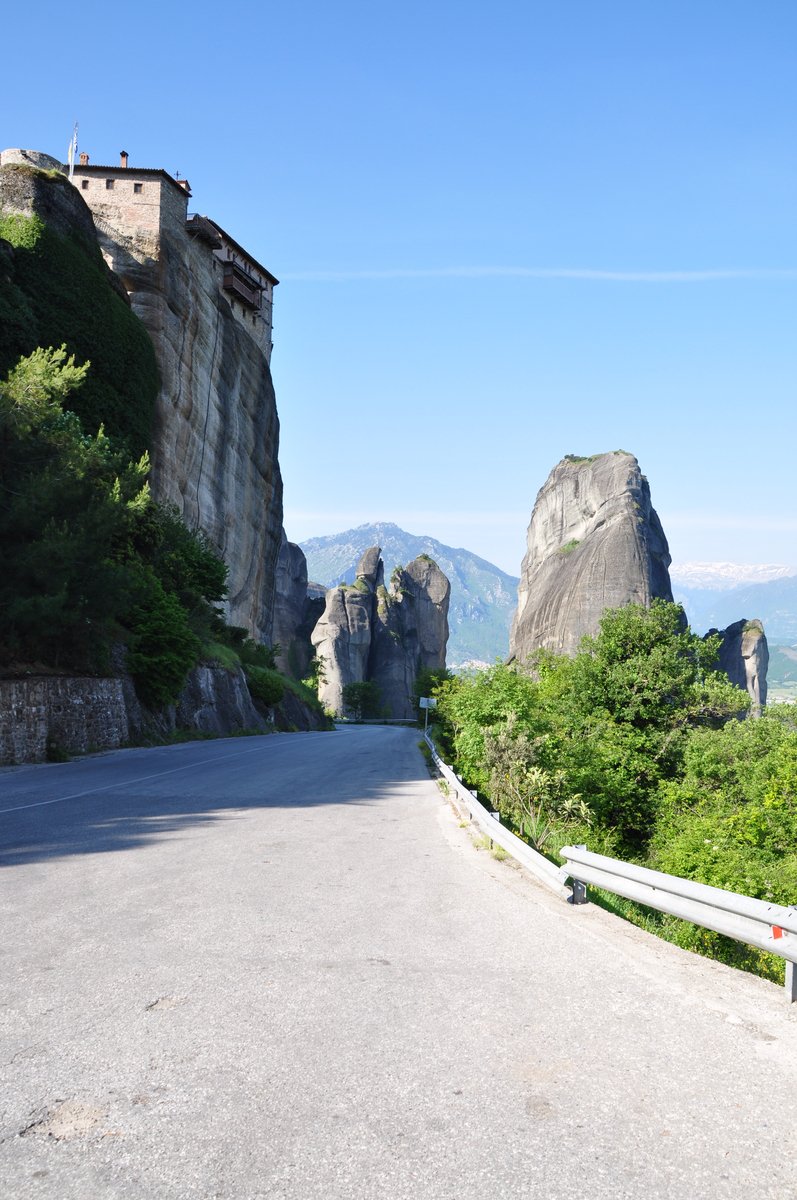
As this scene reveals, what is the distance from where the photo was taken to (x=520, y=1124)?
345 centimetres

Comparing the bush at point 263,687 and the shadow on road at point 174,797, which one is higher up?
the bush at point 263,687

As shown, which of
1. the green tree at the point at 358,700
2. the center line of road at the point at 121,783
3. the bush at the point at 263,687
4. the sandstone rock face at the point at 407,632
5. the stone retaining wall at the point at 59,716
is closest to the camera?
the center line of road at the point at 121,783

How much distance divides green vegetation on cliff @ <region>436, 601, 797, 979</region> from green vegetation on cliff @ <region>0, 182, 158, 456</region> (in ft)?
68.0

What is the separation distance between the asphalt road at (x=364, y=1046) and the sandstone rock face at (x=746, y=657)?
112250 millimetres

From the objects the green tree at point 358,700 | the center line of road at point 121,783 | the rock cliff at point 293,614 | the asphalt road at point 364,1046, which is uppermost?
the rock cliff at point 293,614

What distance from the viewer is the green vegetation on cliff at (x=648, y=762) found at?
17.7m

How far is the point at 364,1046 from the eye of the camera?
420 centimetres

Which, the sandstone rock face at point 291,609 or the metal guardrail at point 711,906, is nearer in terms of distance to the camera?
the metal guardrail at point 711,906

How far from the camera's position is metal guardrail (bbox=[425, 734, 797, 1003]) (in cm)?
509

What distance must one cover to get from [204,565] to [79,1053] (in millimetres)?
41323

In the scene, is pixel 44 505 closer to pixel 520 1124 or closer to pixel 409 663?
pixel 520 1124

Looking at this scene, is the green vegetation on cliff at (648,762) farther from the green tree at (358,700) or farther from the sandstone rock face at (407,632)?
the sandstone rock face at (407,632)

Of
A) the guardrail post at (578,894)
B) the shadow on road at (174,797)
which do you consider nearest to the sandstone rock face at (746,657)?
the shadow on road at (174,797)

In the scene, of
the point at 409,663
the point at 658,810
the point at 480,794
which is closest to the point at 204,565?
the point at 658,810
